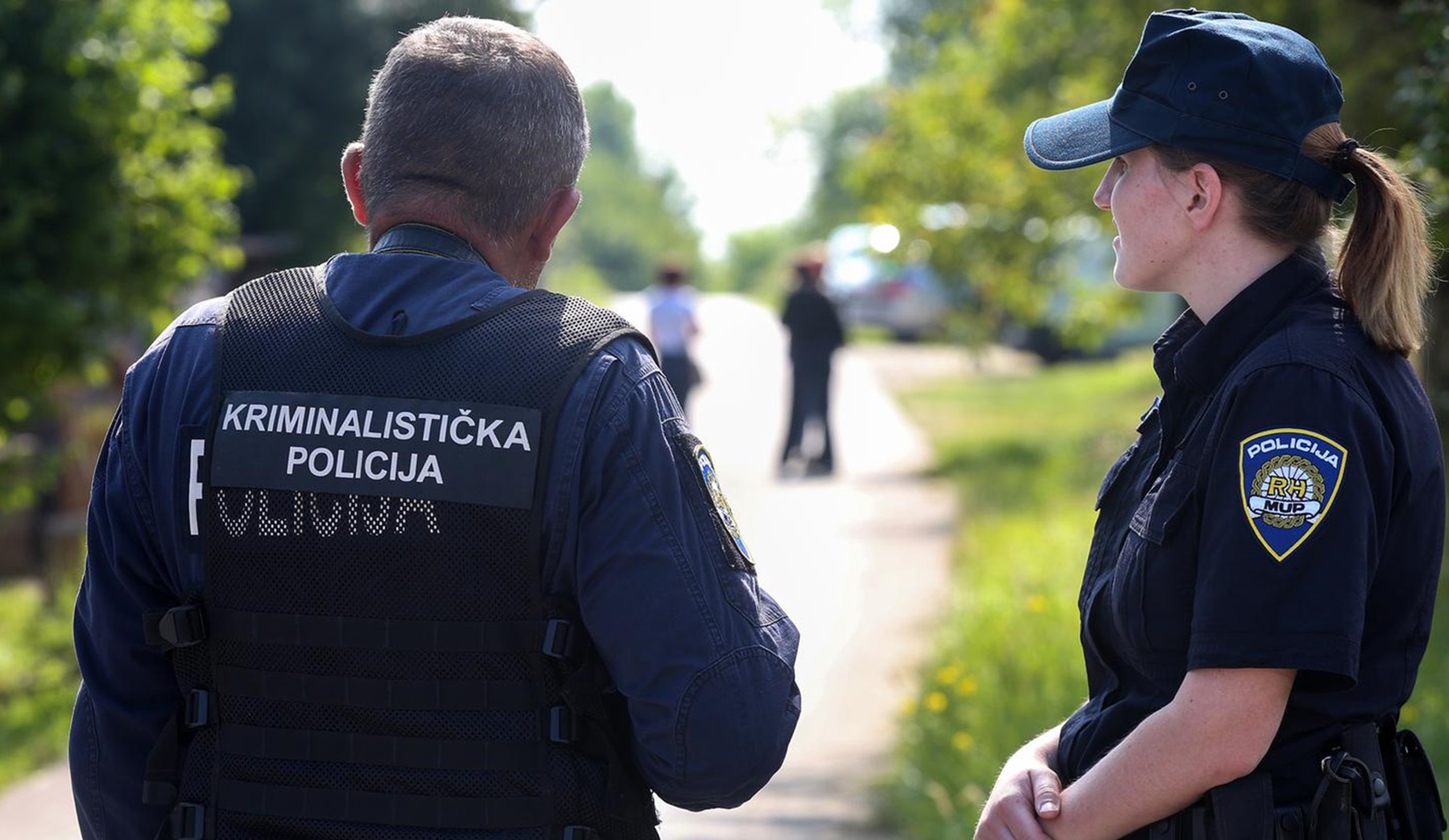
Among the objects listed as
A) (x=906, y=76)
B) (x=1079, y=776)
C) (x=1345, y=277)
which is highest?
(x=906, y=76)

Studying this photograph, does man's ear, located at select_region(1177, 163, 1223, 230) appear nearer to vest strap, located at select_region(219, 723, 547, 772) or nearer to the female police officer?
the female police officer

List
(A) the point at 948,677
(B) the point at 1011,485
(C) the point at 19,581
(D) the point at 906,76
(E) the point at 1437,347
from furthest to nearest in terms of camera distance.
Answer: (D) the point at 906,76 → (B) the point at 1011,485 → (C) the point at 19,581 → (E) the point at 1437,347 → (A) the point at 948,677

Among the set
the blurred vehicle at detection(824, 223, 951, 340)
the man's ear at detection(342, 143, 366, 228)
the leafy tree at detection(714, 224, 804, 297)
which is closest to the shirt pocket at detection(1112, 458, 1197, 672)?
the man's ear at detection(342, 143, 366, 228)

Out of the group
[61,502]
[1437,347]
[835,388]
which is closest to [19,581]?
[61,502]

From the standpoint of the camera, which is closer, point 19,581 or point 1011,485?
point 19,581

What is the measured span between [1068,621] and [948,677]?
743 mm

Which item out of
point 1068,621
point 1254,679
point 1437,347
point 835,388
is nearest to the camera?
point 1254,679

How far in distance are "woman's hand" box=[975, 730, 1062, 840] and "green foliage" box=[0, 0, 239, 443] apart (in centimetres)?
596

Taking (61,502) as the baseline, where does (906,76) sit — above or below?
above

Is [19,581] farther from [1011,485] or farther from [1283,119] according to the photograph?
[1283,119]

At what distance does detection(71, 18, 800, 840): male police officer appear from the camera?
2.11 meters

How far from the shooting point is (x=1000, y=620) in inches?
269

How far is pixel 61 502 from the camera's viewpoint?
31.8 feet

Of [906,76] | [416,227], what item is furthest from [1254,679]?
[906,76]
